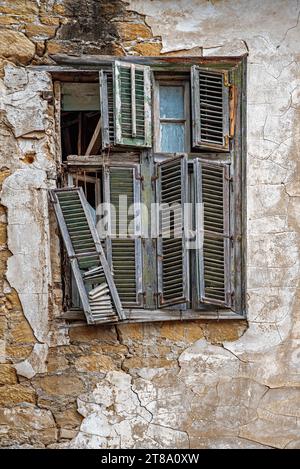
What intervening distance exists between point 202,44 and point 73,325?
2240 millimetres

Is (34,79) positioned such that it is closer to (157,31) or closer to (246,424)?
(157,31)

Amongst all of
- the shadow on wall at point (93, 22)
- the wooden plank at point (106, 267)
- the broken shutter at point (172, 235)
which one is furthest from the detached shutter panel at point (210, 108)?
the wooden plank at point (106, 267)

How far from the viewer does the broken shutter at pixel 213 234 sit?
649 cm

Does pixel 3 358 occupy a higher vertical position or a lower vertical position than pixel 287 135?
lower

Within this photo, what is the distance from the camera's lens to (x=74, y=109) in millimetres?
6773

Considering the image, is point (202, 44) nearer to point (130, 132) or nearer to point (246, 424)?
point (130, 132)

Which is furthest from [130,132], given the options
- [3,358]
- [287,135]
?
[3,358]

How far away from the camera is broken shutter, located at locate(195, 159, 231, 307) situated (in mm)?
6492

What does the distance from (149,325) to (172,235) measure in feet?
2.16

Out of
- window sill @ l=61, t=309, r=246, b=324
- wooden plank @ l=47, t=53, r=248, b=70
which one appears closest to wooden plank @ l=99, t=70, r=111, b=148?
wooden plank @ l=47, t=53, r=248, b=70

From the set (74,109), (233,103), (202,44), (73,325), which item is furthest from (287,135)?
(73,325)

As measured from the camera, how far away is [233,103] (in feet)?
22.2

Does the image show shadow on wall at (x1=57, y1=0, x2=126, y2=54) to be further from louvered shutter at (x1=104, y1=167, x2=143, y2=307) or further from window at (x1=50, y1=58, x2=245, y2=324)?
louvered shutter at (x1=104, y1=167, x2=143, y2=307)

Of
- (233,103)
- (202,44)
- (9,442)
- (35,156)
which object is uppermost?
(202,44)
